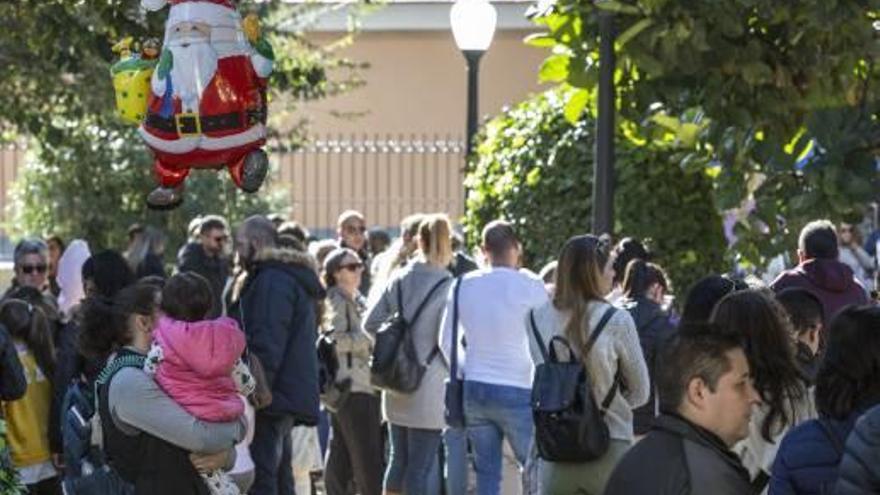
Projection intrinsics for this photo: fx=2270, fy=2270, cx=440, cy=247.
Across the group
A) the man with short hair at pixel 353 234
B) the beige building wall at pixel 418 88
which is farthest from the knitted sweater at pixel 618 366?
the beige building wall at pixel 418 88

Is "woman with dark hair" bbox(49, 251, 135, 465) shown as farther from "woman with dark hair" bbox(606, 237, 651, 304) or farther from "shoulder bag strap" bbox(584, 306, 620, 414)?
→ "woman with dark hair" bbox(606, 237, 651, 304)

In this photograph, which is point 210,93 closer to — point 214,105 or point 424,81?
point 214,105

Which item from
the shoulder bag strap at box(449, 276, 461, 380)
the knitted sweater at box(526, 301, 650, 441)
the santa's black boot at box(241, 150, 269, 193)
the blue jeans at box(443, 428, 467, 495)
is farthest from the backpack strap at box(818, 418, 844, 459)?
the blue jeans at box(443, 428, 467, 495)

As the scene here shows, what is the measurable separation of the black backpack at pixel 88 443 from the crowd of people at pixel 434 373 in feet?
0.04

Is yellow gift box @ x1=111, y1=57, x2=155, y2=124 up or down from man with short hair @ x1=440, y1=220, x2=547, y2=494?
up

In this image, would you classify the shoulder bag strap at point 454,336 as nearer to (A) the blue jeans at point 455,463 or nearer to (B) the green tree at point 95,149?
(A) the blue jeans at point 455,463

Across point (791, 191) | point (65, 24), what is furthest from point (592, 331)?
point (65, 24)

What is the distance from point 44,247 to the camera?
14562 mm

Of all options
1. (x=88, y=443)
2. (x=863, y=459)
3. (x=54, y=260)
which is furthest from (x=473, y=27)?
(x=863, y=459)

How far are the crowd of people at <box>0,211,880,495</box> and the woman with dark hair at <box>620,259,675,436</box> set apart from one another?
0.05ft

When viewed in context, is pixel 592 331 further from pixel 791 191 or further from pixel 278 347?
pixel 278 347

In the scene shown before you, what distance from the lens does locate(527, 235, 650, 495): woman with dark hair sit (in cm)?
960

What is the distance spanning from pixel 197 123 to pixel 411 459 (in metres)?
5.51

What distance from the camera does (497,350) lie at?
1227 cm
